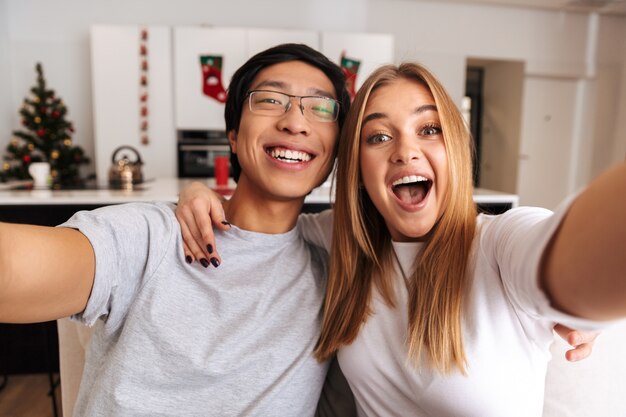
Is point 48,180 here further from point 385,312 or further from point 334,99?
point 385,312

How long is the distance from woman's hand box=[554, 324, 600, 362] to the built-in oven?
3900 mm

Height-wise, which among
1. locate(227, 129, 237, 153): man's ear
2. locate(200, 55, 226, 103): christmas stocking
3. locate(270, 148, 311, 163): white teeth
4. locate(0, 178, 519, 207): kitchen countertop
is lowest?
locate(0, 178, 519, 207): kitchen countertop

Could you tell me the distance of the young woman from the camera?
72cm

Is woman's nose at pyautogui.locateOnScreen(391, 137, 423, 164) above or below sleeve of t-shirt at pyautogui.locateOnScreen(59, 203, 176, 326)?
above

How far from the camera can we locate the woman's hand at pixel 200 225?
0.85 metres

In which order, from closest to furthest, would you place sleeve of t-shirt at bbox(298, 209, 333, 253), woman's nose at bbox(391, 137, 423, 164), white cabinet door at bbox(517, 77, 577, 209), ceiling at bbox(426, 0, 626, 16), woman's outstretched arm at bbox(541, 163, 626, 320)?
woman's outstretched arm at bbox(541, 163, 626, 320) → woman's nose at bbox(391, 137, 423, 164) → sleeve of t-shirt at bbox(298, 209, 333, 253) → ceiling at bbox(426, 0, 626, 16) → white cabinet door at bbox(517, 77, 577, 209)

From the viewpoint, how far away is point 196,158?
4336 millimetres

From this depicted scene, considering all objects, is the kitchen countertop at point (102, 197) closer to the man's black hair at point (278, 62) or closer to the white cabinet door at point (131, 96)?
the man's black hair at point (278, 62)

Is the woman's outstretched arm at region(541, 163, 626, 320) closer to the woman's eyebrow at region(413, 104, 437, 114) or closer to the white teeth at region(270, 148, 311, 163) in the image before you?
the woman's eyebrow at region(413, 104, 437, 114)

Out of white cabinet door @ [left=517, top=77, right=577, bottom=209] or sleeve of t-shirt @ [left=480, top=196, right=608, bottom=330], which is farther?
white cabinet door @ [left=517, top=77, right=577, bottom=209]

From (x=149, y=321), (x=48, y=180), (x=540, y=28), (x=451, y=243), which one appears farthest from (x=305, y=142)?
(x=540, y=28)

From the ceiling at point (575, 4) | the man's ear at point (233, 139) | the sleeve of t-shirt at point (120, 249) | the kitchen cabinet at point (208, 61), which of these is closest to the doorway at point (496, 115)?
the ceiling at point (575, 4)

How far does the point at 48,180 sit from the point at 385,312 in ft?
8.49

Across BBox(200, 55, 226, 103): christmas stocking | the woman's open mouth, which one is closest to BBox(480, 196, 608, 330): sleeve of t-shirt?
the woman's open mouth
